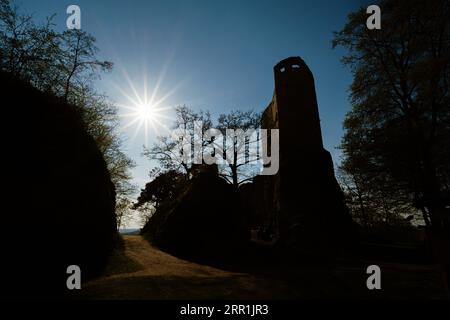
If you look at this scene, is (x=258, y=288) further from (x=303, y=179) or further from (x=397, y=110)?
(x=397, y=110)

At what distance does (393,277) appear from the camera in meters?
7.07

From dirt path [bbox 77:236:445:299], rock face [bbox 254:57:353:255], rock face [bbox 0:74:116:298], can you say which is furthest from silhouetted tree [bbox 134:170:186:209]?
dirt path [bbox 77:236:445:299]

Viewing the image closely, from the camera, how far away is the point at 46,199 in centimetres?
681

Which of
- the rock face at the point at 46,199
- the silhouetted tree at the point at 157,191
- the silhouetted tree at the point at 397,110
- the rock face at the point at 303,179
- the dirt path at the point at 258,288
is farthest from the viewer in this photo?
the silhouetted tree at the point at 157,191

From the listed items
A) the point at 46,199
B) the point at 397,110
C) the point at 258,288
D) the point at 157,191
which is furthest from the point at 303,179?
the point at 157,191

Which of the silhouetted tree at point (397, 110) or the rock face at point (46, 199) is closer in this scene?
the rock face at point (46, 199)

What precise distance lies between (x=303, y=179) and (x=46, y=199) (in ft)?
51.2

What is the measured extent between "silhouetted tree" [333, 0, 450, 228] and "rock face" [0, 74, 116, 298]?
1602cm

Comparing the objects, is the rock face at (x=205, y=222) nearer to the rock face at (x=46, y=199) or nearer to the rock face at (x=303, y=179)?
the rock face at (x=303, y=179)

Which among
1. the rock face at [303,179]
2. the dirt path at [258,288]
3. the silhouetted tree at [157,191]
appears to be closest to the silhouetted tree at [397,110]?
the rock face at [303,179]

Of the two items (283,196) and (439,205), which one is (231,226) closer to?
(283,196)

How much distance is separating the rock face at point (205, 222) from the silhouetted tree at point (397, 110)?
412 inches

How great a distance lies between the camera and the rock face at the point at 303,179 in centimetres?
1524
